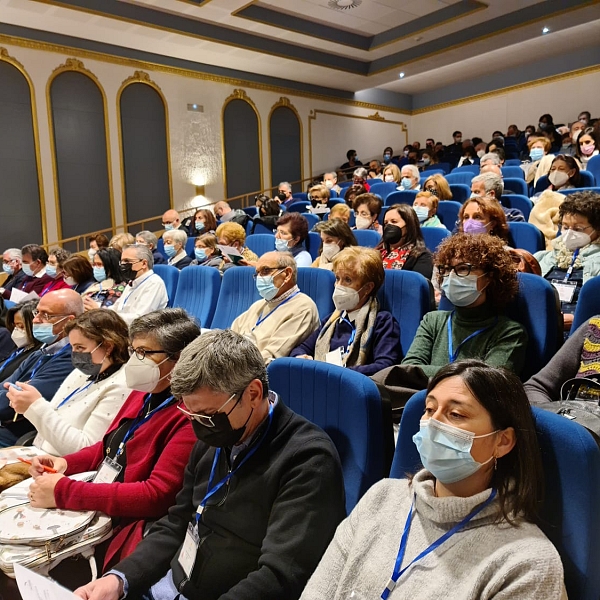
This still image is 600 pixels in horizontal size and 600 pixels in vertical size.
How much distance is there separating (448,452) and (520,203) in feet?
10.4

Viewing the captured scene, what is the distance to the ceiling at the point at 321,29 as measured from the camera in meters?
6.43

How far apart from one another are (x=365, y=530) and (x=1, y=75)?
303 inches

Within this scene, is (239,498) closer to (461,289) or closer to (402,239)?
(461,289)

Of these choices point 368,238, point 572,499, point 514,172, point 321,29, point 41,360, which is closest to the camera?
point 572,499

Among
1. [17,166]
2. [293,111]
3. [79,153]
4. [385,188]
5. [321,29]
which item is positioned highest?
[321,29]

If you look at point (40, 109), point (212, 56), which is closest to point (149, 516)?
point (40, 109)

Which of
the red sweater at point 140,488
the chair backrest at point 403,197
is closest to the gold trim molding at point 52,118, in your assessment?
the chair backrest at point 403,197

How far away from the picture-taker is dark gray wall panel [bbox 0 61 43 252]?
6777mm

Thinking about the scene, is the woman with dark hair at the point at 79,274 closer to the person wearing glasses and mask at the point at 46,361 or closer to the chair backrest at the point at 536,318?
the person wearing glasses and mask at the point at 46,361

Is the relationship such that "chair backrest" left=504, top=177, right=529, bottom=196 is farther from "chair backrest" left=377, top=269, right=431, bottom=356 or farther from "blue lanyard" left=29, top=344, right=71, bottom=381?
"blue lanyard" left=29, top=344, right=71, bottom=381

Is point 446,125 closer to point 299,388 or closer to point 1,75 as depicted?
point 1,75

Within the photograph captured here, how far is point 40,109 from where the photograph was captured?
703cm

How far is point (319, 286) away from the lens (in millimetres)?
2441

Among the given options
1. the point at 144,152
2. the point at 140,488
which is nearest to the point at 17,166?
the point at 144,152
